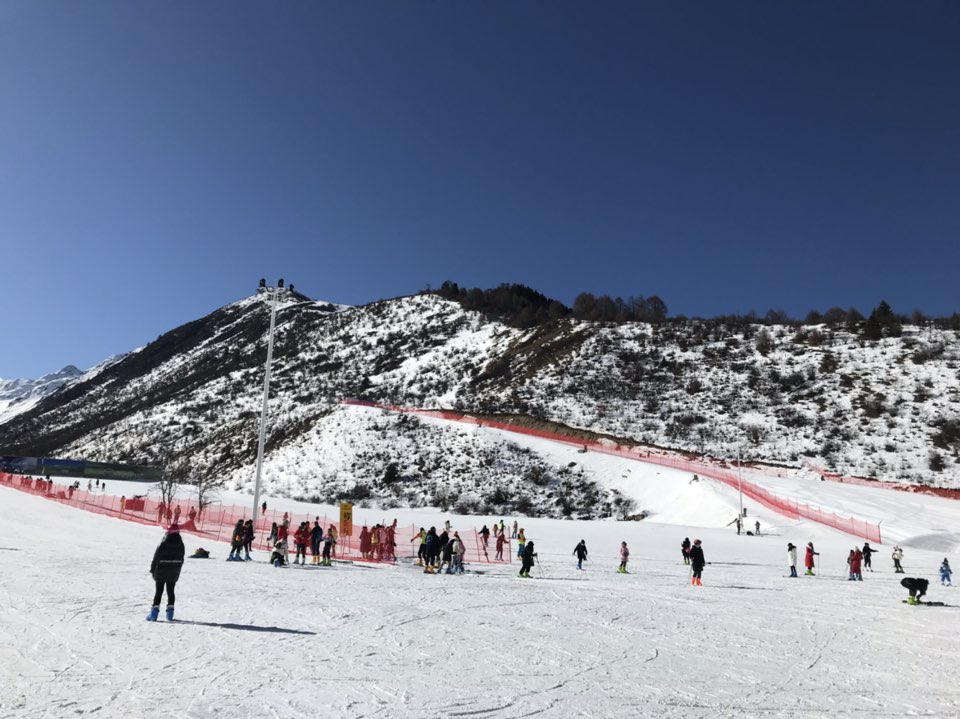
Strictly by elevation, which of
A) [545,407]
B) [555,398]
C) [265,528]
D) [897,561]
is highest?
[555,398]

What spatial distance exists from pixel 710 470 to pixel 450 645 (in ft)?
126

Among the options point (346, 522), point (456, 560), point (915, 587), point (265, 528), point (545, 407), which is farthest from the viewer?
point (545, 407)

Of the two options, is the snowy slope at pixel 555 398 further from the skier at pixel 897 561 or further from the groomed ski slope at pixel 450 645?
the groomed ski slope at pixel 450 645

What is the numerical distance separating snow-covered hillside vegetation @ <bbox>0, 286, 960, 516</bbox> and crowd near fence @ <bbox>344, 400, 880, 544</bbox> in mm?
2572

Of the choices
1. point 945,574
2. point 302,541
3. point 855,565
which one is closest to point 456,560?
point 302,541

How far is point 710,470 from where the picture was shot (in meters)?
44.1

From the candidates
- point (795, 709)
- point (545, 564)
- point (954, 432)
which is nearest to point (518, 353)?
point (954, 432)

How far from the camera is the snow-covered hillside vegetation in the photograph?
48.7m

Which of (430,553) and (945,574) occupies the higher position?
(430,553)

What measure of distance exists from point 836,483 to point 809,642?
35.4 m

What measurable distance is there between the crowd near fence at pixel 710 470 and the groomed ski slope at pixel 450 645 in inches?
600

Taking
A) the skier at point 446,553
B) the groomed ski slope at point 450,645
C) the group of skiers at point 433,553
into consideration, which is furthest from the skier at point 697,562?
the skier at point 446,553

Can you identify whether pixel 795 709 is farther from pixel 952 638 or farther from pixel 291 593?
pixel 291 593

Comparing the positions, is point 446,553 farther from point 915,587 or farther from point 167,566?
point 915,587
